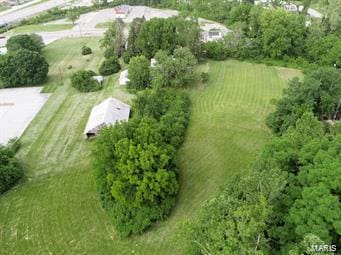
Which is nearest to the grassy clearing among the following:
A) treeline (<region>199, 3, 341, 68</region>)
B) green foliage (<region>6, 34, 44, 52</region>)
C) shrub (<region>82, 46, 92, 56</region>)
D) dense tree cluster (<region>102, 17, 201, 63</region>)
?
green foliage (<region>6, 34, 44, 52</region>)

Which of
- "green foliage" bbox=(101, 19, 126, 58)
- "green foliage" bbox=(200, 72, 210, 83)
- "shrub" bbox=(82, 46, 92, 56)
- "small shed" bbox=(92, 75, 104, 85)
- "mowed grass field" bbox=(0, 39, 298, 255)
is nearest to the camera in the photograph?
"mowed grass field" bbox=(0, 39, 298, 255)

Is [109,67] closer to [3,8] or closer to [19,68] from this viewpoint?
[19,68]

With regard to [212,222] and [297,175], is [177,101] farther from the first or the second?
[212,222]

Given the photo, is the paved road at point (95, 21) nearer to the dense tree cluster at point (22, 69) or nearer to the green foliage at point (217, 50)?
the green foliage at point (217, 50)

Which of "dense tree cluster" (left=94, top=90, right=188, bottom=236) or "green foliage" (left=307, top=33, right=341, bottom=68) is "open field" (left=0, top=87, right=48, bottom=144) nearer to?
"dense tree cluster" (left=94, top=90, right=188, bottom=236)

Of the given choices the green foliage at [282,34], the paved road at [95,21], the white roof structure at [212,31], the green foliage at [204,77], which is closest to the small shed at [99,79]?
the green foliage at [204,77]

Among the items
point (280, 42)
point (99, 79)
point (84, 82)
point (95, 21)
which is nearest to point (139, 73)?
point (99, 79)
